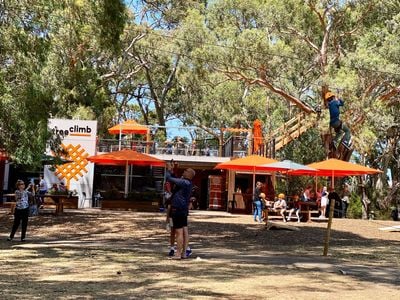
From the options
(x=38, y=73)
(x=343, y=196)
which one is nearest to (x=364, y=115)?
(x=343, y=196)

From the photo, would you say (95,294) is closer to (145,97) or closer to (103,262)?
(103,262)

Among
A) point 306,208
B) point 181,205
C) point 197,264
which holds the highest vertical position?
point 306,208

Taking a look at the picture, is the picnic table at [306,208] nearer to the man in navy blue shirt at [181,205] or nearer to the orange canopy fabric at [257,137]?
the orange canopy fabric at [257,137]

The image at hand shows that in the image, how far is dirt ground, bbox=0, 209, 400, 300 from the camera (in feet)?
23.0

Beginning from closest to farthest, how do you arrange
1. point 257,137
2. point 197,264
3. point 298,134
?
1. point 197,264
2. point 257,137
3. point 298,134

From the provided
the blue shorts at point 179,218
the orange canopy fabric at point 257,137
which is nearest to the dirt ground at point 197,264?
the blue shorts at point 179,218

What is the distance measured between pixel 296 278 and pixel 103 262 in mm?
3182

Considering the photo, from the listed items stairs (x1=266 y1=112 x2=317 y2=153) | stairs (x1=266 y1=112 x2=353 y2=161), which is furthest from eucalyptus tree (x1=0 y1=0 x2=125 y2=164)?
stairs (x1=266 y1=112 x2=317 y2=153)

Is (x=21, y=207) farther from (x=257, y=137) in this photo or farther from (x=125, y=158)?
(x=257, y=137)

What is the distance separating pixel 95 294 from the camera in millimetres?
6578

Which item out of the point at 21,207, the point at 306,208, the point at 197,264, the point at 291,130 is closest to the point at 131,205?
the point at 306,208

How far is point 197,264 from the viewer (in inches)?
372

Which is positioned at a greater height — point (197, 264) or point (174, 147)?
point (174, 147)

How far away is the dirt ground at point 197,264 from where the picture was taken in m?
7.00
